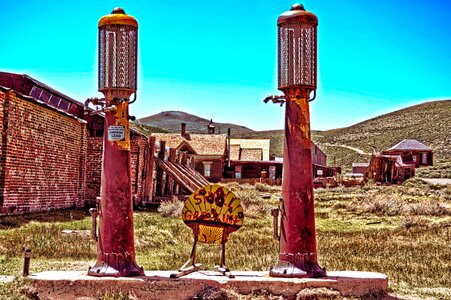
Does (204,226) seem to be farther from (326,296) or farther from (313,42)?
(313,42)

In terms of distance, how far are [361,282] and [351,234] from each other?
869cm

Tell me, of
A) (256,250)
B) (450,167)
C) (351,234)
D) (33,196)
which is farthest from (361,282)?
(450,167)

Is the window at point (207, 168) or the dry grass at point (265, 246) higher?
the window at point (207, 168)

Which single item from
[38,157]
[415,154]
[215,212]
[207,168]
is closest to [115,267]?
[215,212]

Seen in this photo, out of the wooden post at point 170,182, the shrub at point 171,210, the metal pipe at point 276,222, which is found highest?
the wooden post at point 170,182

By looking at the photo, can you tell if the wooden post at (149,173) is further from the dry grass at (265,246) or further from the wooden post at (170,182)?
the wooden post at (170,182)

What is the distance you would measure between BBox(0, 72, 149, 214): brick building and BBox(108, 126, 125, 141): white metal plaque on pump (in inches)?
288

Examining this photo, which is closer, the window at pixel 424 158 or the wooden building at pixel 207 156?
the wooden building at pixel 207 156

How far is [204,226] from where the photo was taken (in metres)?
7.47

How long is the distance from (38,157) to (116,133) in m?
9.09

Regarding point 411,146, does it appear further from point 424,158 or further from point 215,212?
point 215,212

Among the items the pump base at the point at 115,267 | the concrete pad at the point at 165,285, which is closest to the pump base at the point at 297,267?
the concrete pad at the point at 165,285

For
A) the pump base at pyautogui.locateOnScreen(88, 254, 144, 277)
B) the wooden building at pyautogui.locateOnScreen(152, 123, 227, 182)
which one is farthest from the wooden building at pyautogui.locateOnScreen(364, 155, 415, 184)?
the pump base at pyautogui.locateOnScreen(88, 254, 144, 277)

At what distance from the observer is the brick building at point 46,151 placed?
14.2 metres
